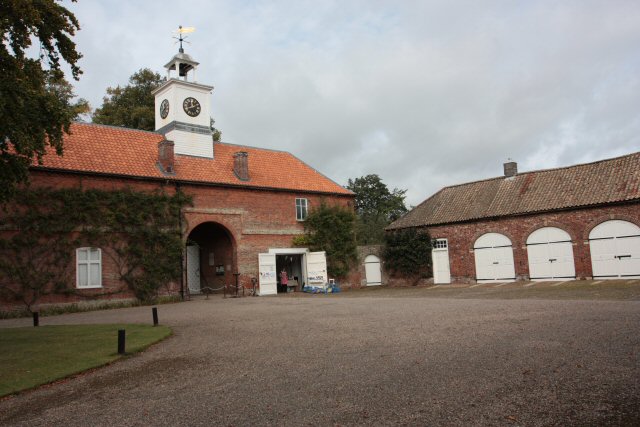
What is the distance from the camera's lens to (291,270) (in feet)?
96.5

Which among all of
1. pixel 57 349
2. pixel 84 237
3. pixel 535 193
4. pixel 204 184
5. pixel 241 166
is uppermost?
pixel 241 166

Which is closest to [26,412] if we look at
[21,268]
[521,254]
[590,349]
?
[590,349]

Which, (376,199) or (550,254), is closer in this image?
(550,254)

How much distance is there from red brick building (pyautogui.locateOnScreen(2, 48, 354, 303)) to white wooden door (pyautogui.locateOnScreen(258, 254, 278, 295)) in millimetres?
52

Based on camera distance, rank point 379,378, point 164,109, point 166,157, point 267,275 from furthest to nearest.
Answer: point 164,109, point 267,275, point 166,157, point 379,378

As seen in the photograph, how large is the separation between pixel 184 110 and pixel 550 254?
20.6 meters

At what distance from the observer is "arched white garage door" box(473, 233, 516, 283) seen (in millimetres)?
26625

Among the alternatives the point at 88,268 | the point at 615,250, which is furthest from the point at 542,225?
the point at 88,268

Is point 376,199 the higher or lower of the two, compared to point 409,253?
higher

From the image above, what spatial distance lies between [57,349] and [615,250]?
23.3 metres

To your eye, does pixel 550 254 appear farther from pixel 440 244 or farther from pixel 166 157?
pixel 166 157

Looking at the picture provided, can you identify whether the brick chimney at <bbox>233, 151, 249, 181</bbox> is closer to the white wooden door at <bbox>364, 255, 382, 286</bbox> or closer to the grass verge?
the grass verge

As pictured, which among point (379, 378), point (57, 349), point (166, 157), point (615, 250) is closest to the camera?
point (379, 378)

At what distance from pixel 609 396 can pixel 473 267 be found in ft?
76.2
